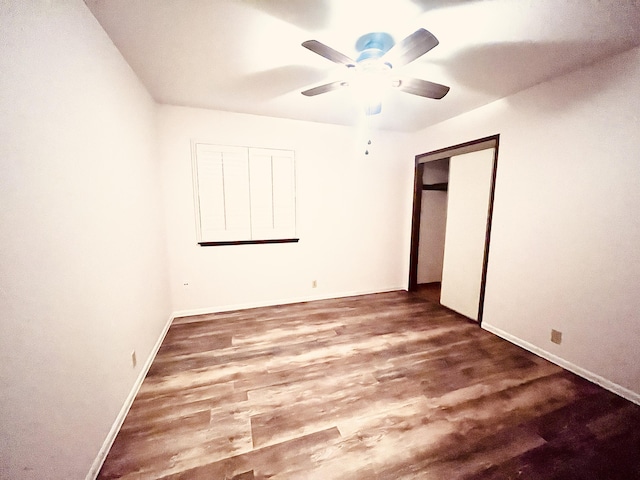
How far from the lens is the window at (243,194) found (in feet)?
9.36

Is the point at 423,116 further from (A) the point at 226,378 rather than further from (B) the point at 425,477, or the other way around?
(A) the point at 226,378

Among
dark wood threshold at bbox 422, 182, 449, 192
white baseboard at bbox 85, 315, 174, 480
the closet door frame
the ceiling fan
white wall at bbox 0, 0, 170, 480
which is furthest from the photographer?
dark wood threshold at bbox 422, 182, 449, 192

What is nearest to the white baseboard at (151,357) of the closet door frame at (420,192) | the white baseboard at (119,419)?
the white baseboard at (119,419)

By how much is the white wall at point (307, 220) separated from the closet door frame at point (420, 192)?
132 mm

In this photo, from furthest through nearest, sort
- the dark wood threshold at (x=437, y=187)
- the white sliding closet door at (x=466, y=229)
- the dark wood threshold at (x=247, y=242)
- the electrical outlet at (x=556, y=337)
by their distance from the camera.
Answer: the dark wood threshold at (x=437, y=187) → the dark wood threshold at (x=247, y=242) → the white sliding closet door at (x=466, y=229) → the electrical outlet at (x=556, y=337)

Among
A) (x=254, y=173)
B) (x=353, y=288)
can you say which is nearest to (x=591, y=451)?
(x=353, y=288)

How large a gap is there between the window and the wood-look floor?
127cm

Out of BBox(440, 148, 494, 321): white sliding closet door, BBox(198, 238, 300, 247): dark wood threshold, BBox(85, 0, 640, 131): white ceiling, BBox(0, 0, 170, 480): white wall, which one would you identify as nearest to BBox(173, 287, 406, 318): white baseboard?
BBox(198, 238, 300, 247): dark wood threshold

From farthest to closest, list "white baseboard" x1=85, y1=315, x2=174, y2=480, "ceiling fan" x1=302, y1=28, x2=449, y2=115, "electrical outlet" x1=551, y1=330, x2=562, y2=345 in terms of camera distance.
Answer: "electrical outlet" x1=551, y1=330, x2=562, y2=345, "ceiling fan" x1=302, y1=28, x2=449, y2=115, "white baseboard" x1=85, y1=315, x2=174, y2=480

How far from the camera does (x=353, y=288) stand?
3.73 metres

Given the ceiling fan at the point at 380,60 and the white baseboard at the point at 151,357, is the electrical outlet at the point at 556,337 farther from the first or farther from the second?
the ceiling fan at the point at 380,60

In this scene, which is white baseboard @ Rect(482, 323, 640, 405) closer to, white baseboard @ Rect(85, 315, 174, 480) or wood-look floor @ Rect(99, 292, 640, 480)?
wood-look floor @ Rect(99, 292, 640, 480)

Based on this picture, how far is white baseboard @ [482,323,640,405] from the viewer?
170 cm

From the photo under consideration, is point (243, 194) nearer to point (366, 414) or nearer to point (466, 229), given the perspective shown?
point (366, 414)
